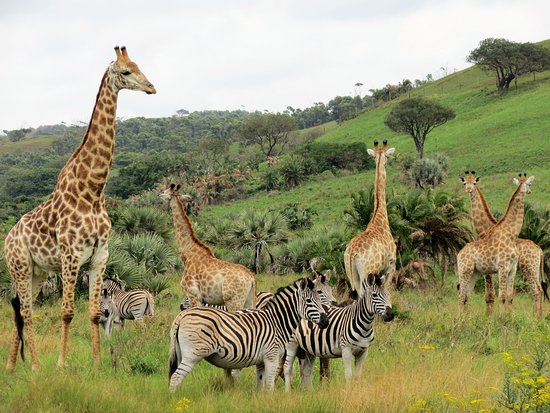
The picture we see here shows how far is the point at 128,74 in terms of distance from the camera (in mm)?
9109

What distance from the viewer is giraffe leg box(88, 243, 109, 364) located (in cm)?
888

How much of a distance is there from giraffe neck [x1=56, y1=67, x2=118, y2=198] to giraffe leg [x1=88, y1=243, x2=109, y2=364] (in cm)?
78

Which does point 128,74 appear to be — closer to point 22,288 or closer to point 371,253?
point 22,288

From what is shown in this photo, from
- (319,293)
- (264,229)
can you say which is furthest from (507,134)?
(319,293)

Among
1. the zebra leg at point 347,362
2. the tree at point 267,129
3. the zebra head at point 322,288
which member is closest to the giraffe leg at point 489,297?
the zebra head at point 322,288

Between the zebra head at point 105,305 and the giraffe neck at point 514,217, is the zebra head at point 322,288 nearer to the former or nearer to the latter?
the zebra head at point 105,305

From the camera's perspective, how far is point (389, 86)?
107 meters

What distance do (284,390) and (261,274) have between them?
1943 centimetres

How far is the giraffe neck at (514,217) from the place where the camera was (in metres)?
15.4

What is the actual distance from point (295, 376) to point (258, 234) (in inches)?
708

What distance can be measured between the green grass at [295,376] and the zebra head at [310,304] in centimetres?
78

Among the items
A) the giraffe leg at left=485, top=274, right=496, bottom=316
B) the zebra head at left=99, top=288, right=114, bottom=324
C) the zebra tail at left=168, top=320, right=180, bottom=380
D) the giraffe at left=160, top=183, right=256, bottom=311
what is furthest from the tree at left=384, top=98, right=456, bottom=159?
the zebra tail at left=168, top=320, right=180, bottom=380

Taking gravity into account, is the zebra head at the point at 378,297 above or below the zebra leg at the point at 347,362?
above

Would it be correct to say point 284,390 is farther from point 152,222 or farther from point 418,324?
point 152,222
